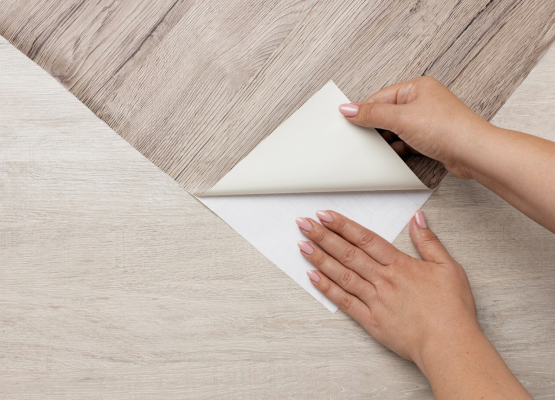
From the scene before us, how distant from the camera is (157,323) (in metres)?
0.71

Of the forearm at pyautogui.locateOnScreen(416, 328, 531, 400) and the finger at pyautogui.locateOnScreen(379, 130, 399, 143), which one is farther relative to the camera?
the finger at pyautogui.locateOnScreen(379, 130, 399, 143)

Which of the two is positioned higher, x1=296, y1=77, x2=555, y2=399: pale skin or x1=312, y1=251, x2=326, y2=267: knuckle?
x1=296, y1=77, x2=555, y2=399: pale skin

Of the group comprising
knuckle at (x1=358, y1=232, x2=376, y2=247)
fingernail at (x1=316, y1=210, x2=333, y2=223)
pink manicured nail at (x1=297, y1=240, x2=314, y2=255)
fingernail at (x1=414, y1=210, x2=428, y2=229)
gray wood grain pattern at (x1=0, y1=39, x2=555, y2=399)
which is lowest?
gray wood grain pattern at (x1=0, y1=39, x2=555, y2=399)

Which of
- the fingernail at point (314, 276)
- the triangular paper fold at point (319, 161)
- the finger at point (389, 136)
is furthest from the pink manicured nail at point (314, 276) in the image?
the finger at point (389, 136)

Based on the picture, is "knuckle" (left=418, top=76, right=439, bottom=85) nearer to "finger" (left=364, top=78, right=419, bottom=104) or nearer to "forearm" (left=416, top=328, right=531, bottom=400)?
"finger" (left=364, top=78, right=419, bottom=104)

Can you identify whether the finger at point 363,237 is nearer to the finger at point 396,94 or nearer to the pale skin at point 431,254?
the pale skin at point 431,254

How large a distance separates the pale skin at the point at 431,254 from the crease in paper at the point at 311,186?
2cm

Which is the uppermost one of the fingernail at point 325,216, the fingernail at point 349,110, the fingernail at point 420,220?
the fingernail at point 349,110

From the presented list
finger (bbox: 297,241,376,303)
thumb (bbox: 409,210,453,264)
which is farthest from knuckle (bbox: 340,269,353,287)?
thumb (bbox: 409,210,453,264)

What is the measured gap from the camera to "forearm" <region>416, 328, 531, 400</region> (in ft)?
2.00

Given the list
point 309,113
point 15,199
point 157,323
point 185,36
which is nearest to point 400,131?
point 309,113

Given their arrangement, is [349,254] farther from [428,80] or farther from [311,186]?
[428,80]

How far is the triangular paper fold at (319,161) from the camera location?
68cm

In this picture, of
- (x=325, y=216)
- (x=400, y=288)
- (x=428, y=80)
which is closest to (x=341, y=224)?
(x=325, y=216)
